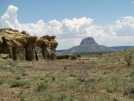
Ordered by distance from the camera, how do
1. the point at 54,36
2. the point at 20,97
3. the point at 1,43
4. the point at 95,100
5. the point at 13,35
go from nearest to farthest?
1. the point at 95,100
2. the point at 20,97
3. the point at 1,43
4. the point at 13,35
5. the point at 54,36

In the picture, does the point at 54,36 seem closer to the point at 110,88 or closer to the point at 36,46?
the point at 36,46

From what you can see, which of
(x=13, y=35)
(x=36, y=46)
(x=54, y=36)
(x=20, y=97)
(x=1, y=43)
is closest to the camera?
(x=20, y=97)

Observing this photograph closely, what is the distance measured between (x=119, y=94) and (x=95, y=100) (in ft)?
6.46

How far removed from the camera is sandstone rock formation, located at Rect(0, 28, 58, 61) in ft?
148

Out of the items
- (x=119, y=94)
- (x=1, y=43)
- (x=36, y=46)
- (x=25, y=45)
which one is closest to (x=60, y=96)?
(x=119, y=94)

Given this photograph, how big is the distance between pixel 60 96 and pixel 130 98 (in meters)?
3.14

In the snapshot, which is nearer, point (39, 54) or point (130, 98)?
point (130, 98)

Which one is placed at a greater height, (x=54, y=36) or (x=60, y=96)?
(x=54, y=36)

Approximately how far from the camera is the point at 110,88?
13.1m

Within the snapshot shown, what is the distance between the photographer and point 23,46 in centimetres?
4841

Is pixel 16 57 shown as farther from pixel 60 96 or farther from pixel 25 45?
pixel 60 96

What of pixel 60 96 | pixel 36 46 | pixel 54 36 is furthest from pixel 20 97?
pixel 54 36

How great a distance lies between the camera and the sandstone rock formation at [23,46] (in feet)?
148

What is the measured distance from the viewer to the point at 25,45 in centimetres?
4906
